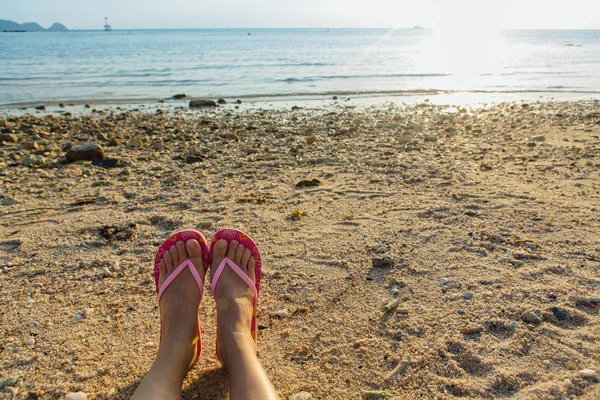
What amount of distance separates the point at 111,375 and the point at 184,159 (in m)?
3.69

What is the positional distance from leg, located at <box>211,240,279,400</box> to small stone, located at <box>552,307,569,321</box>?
145cm

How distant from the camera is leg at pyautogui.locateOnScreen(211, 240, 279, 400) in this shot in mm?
1693

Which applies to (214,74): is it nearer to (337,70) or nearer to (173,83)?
(173,83)

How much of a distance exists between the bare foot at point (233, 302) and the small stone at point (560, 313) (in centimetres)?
150

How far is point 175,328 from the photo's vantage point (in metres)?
2.00

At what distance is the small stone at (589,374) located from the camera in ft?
5.73

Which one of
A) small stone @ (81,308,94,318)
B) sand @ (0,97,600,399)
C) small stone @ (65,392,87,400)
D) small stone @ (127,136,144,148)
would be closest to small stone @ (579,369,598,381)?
sand @ (0,97,600,399)

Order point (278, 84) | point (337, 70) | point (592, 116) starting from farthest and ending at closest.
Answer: point (337, 70), point (278, 84), point (592, 116)

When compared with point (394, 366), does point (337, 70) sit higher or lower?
higher

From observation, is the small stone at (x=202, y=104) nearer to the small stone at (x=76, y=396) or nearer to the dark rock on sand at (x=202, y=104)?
the dark rock on sand at (x=202, y=104)

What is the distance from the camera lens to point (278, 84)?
15.0 meters

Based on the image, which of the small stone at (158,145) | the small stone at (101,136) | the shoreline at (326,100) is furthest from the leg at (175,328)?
the shoreline at (326,100)

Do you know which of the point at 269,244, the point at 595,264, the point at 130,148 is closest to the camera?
the point at 595,264

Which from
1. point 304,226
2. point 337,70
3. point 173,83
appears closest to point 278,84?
point 173,83
